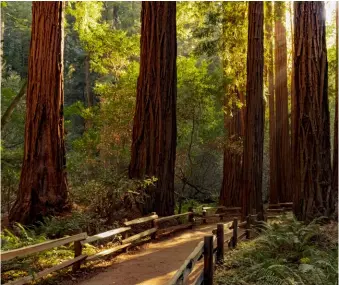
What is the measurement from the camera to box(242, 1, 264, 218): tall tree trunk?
1232 cm

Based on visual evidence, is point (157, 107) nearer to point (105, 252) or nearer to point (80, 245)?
point (105, 252)

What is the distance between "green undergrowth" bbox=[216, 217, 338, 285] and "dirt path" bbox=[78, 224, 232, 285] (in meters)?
0.82

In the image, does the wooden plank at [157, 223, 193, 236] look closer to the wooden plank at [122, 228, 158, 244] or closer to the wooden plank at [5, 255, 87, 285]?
the wooden plank at [122, 228, 158, 244]

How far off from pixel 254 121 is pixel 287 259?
5429 millimetres

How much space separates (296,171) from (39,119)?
6.89m

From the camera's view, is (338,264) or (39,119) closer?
(338,264)

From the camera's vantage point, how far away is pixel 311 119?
1077 centimetres

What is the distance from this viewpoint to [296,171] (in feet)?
36.6

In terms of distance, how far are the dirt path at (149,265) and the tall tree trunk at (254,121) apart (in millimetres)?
2363

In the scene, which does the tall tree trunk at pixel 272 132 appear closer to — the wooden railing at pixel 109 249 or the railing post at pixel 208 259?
the wooden railing at pixel 109 249

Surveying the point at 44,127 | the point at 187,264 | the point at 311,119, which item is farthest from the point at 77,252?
the point at 311,119

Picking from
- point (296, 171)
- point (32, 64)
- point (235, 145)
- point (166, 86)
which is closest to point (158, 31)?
point (166, 86)

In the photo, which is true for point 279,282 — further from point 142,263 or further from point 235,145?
point 235,145

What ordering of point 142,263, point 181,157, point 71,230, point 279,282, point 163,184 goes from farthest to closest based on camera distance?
point 181,157
point 163,184
point 71,230
point 142,263
point 279,282
